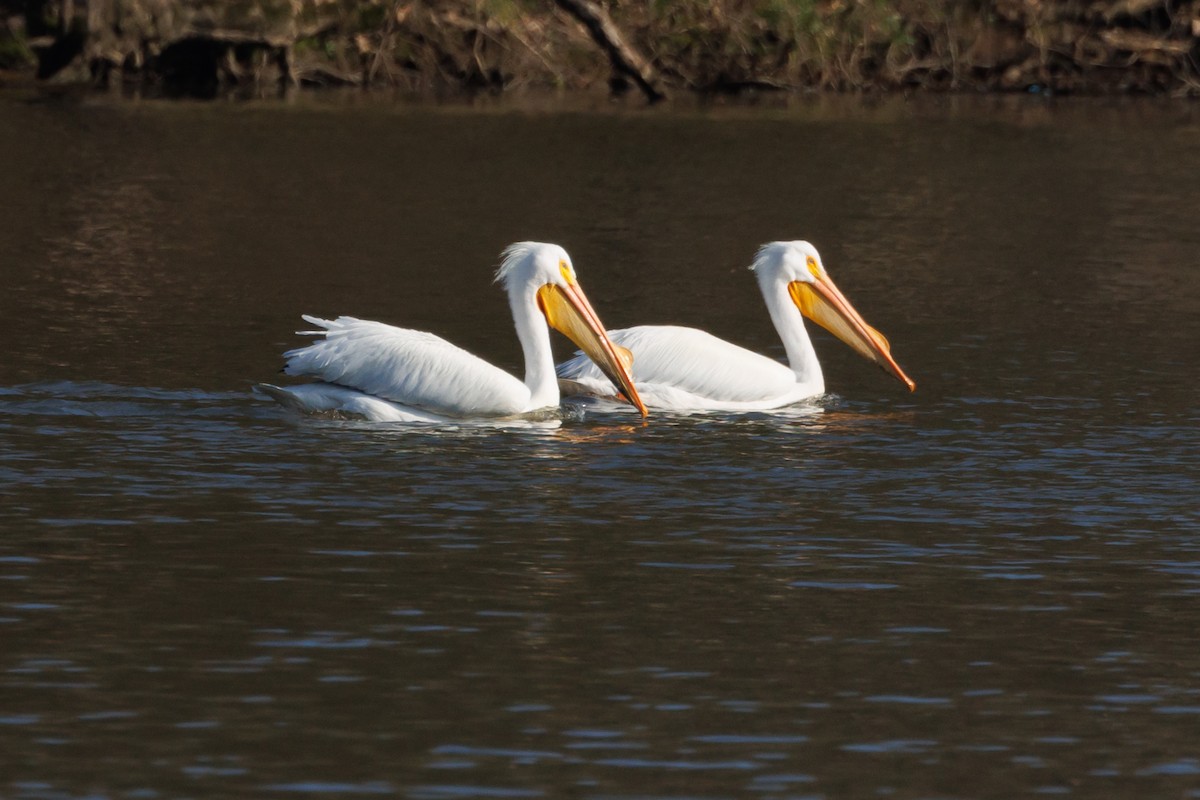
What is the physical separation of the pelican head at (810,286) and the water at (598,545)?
0.35 meters

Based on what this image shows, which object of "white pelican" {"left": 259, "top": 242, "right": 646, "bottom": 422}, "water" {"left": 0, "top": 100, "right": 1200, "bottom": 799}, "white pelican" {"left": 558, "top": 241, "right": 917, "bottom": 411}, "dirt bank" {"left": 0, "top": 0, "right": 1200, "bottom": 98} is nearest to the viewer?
"water" {"left": 0, "top": 100, "right": 1200, "bottom": 799}

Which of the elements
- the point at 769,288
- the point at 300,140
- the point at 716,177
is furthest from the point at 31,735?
the point at 300,140

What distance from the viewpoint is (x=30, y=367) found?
10953mm

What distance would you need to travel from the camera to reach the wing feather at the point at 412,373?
9719mm

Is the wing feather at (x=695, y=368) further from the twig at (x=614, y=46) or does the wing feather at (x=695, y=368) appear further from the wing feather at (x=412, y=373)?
the twig at (x=614, y=46)

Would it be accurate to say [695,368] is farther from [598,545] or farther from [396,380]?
[598,545]

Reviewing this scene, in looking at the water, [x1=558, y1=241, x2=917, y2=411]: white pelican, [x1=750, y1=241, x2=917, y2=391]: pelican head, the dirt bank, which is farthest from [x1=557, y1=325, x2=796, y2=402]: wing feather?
the dirt bank

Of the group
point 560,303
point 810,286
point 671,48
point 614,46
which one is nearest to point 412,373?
point 560,303

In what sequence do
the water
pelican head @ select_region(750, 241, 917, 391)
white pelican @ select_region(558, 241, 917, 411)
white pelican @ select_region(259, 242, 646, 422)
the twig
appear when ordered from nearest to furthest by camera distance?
the water
white pelican @ select_region(259, 242, 646, 422)
white pelican @ select_region(558, 241, 917, 411)
pelican head @ select_region(750, 241, 917, 391)
the twig

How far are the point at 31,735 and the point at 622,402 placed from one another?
5550 mm

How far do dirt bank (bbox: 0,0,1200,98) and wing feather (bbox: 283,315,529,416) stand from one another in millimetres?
21993

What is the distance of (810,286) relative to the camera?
11766mm

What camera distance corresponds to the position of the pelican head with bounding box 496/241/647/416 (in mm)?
10328

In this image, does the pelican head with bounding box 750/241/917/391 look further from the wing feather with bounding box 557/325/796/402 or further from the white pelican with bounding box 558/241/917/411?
the wing feather with bounding box 557/325/796/402
